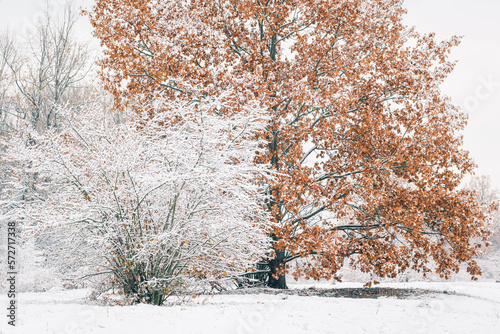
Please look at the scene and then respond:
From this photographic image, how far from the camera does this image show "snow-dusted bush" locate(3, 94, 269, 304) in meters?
5.78

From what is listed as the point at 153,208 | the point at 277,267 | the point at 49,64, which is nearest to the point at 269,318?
the point at 153,208

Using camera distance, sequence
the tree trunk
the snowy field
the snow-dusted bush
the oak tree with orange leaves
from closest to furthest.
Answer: the snowy field
the snow-dusted bush
the oak tree with orange leaves
the tree trunk

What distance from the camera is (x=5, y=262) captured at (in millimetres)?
14305

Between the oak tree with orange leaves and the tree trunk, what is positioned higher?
the oak tree with orange leaves

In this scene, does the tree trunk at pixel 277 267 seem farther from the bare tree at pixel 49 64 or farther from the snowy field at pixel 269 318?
the bare tree at pixel 49 64

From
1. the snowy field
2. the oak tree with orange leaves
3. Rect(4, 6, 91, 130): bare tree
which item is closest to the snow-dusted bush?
the snowy field

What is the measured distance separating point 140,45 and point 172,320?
6.97 meters

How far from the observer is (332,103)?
8359mm

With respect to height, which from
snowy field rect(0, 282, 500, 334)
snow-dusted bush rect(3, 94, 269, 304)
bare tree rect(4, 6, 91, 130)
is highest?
bare tree rect(4, 6, 91, 130)

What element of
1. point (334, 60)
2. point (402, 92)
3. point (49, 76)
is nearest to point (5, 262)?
point (49, 76)

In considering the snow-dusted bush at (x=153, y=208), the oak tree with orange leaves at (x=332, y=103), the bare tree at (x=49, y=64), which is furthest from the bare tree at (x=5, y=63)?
the snow-dusted bush at (x=153, y=208)

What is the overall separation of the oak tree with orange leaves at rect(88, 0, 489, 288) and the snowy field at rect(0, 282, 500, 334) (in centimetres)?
144

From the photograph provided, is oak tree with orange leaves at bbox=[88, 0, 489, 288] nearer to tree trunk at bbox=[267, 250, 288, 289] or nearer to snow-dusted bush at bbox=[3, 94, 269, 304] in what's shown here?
tree trunk at bbox=[267, 250, 288, 289]

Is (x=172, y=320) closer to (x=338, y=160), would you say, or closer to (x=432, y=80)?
(x=338, y=160)
